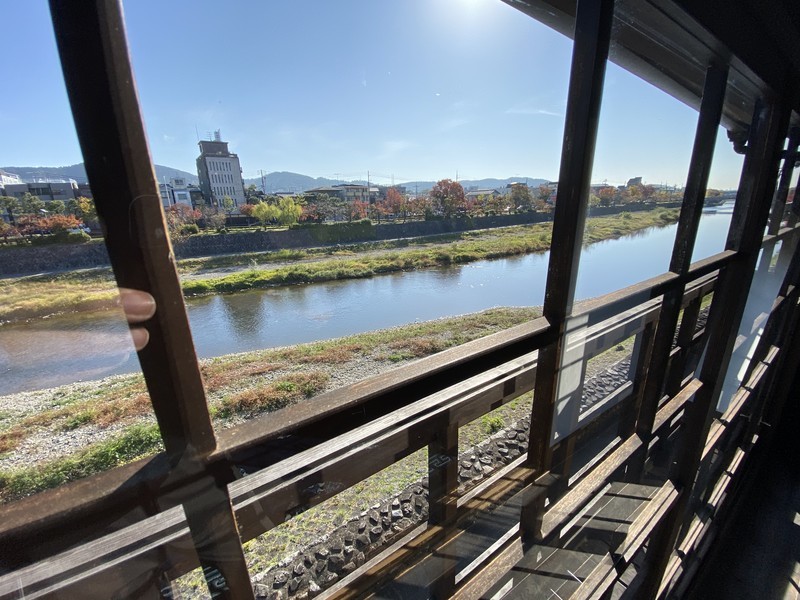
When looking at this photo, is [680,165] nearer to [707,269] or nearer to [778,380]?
[707,269]

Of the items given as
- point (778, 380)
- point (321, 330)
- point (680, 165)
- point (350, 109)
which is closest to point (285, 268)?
point (321, 330)

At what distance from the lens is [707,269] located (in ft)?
3.84

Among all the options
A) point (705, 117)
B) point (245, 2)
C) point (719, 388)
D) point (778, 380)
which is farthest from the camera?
point (778, 380)

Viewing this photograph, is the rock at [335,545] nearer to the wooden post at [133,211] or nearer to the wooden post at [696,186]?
the wooden post at [133,211]

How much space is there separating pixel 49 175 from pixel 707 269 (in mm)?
1670

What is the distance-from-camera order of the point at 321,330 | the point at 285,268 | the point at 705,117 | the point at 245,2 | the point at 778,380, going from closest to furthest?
the point at 245,2, the point at 705,117, the point at 321,330, the point at 285,268, the point at 778,380

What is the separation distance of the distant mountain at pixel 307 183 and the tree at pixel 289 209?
0.05 m

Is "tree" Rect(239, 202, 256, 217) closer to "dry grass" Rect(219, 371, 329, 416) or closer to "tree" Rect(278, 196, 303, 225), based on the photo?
"tree" Rect(278, 196, 303, 225)

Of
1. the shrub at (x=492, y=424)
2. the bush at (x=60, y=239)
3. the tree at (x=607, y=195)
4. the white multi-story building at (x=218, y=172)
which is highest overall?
the white multi-story building at (x=218, y=172)

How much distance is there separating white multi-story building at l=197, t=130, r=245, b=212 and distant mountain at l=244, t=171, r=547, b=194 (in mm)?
33

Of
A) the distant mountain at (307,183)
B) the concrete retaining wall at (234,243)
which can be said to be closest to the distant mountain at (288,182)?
the distant mountain at (307,183)

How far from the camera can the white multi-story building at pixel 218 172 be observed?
1.98 feet

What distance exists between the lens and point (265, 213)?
1047mm

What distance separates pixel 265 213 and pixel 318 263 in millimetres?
551
